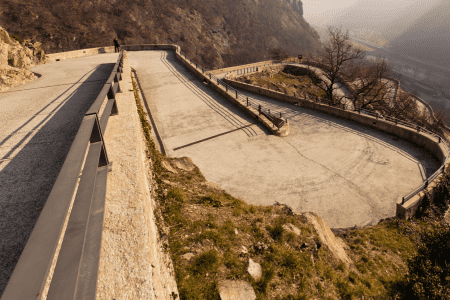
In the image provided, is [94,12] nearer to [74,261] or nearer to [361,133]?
[361,133]

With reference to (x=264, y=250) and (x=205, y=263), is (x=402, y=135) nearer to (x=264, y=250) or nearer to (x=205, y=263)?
(x=264, y=250)

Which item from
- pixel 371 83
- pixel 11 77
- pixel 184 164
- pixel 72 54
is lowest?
pixel 184 164

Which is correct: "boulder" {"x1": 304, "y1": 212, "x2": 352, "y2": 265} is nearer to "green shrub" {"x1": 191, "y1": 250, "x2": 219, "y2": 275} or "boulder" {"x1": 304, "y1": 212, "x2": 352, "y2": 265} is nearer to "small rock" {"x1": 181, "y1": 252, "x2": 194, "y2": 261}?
"green shrub" {"x1": 191, "y1": 250, "x2": 219, "y2": 275}


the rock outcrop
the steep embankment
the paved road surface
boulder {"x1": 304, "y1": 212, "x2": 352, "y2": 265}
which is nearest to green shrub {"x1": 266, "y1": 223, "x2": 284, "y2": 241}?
boulder {"x1": 304, "y1": 212, "x2": 352, "y2": 265}

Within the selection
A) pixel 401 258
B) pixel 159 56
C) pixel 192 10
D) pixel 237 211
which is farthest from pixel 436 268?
pixel 192 10

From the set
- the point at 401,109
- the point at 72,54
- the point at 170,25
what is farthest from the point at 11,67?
the point at 170,25

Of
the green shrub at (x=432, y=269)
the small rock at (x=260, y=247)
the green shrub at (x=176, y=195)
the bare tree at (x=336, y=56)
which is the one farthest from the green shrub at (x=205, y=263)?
the bare tree at (x=336, y=56)
